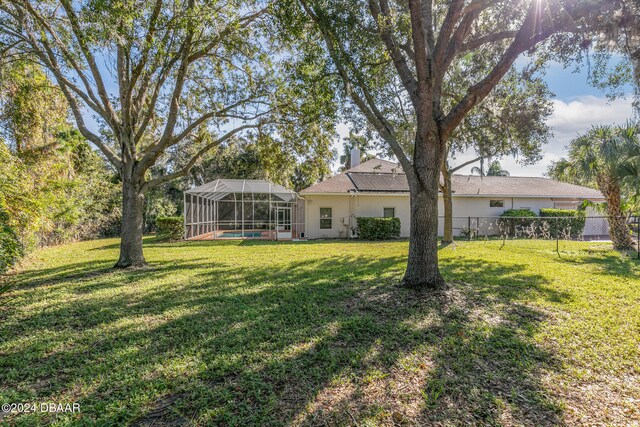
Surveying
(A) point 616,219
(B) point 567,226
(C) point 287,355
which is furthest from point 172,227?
(B) point 567,226

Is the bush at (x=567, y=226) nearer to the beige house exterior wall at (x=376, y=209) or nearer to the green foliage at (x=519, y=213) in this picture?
the green foliage at (x=519, y=213)

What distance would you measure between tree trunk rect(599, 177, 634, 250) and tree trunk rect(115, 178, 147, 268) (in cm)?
1632

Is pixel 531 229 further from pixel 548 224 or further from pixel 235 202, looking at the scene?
pixel 235 202

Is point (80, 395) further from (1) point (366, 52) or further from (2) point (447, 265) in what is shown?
(2) point (447, 265)

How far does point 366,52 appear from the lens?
665 cm

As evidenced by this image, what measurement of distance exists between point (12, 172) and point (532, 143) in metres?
14.4

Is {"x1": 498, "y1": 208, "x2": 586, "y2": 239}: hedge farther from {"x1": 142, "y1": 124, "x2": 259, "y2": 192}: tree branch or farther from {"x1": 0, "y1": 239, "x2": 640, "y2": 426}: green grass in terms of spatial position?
{"x1": 142, "y1": 124, "x2": 259, "y2": 192}: tree branch

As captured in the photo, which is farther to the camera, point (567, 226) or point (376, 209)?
point (376, 209)

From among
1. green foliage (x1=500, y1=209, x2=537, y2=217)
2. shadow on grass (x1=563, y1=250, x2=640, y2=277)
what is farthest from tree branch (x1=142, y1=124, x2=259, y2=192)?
green foliage (x1=500, y1=209, x2=537, y2=217)

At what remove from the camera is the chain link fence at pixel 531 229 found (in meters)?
16.3

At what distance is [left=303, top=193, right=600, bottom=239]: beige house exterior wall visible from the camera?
17531mm

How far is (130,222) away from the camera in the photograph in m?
8.56

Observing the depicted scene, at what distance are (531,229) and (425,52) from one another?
14613 mm

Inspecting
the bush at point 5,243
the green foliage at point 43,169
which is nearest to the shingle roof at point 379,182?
the green foliage at point 43,169
